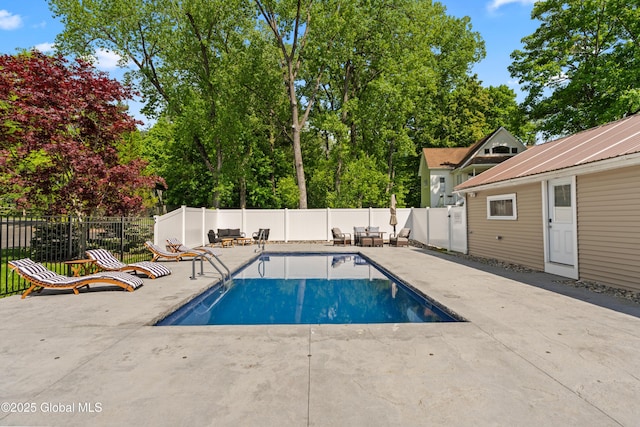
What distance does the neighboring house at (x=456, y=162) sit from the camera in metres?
26.8

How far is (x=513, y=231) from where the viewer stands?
9938mm

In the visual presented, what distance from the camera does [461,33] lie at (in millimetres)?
33375

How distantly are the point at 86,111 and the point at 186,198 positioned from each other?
23.5 metres

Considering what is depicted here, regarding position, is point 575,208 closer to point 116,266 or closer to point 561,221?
point 561,221

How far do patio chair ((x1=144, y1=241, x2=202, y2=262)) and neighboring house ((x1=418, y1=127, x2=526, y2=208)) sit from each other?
74.5 feet

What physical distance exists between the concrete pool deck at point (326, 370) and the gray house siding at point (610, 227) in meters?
1.57

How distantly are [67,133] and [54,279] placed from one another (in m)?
6.37

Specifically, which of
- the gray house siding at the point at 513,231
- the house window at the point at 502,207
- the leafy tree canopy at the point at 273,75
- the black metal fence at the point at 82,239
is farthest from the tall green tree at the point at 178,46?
the house window at the point at 502,207

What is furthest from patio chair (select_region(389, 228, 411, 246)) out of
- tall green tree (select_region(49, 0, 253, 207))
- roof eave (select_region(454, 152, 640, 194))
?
tall green tree (select_region(49, 0, 253, 207))

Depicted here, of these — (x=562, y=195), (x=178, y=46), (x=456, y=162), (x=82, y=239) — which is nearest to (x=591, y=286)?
(x=562, y=195)

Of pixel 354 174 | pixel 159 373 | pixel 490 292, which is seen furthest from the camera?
pixel 354 174

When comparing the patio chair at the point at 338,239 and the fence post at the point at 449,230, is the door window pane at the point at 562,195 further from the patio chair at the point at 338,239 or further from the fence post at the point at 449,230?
the patio chair at the point at 338,239

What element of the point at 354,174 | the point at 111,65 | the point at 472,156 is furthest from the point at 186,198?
the point at 472,156

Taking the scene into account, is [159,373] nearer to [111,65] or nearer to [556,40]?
[556,40]
